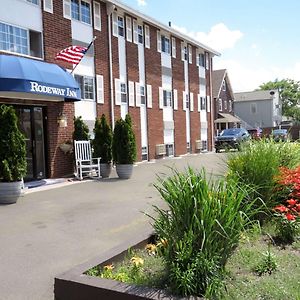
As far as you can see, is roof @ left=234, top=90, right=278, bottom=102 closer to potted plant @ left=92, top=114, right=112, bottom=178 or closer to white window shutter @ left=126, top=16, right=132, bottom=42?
white window shutter @ left=126, top=16, right=132, bottom=42

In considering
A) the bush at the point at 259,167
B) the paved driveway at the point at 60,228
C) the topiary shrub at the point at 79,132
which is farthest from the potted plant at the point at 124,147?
the bush at the point at 259,167

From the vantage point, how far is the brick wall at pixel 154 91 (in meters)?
21.9

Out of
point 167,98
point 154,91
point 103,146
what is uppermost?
point 154,91

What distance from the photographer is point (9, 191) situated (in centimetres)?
944

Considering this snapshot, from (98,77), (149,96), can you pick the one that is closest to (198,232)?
(98,77)

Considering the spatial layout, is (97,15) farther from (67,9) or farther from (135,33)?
(135,33)

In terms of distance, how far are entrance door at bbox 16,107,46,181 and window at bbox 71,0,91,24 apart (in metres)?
4.52

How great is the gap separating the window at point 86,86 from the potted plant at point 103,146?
2408 millimetres

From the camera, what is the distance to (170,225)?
12.4 feet

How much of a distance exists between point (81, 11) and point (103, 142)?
224 inches

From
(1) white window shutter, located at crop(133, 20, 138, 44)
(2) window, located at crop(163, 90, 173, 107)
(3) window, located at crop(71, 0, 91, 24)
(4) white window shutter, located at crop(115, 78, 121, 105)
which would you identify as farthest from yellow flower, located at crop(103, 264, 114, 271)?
(2) window, located at crop(163, 90, 173, 107)

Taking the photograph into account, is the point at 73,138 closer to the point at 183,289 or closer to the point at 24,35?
the point at 24,35

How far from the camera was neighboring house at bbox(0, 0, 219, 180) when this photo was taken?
42.0ft

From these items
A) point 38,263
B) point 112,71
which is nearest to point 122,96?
point 112,71
